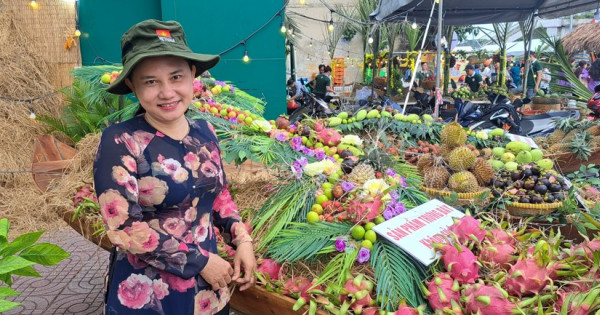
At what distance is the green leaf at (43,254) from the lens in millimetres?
990

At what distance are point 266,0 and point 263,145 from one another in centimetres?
481

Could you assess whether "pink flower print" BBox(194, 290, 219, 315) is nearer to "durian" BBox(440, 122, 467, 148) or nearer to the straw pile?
"durian" BBox(440, 122, 467, 148)

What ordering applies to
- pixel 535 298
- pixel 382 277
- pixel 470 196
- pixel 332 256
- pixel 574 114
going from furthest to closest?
1. pixel 574 114
2. pixel 470 196
3. pixel 332 256
4. pixel 382 277
5. pixel 535 298

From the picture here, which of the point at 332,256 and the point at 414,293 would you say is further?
the point at 332,256

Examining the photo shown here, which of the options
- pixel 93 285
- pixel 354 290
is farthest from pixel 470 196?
pixel 93 285

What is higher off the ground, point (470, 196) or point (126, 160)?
point (126, 160)

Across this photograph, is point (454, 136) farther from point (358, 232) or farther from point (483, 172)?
point (358, 232)

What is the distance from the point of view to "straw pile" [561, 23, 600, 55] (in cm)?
1182

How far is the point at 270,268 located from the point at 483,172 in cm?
152

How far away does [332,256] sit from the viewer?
1721mm

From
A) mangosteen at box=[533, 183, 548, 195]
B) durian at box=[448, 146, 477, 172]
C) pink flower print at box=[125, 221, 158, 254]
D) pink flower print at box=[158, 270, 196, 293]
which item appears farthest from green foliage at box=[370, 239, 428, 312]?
mangosteen at box=[533, 183, 548, 195]

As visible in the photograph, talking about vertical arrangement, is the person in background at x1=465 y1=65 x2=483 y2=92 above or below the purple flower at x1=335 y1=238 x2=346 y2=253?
above

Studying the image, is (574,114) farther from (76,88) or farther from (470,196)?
(76,88)

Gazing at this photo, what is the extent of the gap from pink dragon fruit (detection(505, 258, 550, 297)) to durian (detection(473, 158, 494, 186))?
1.28 m
